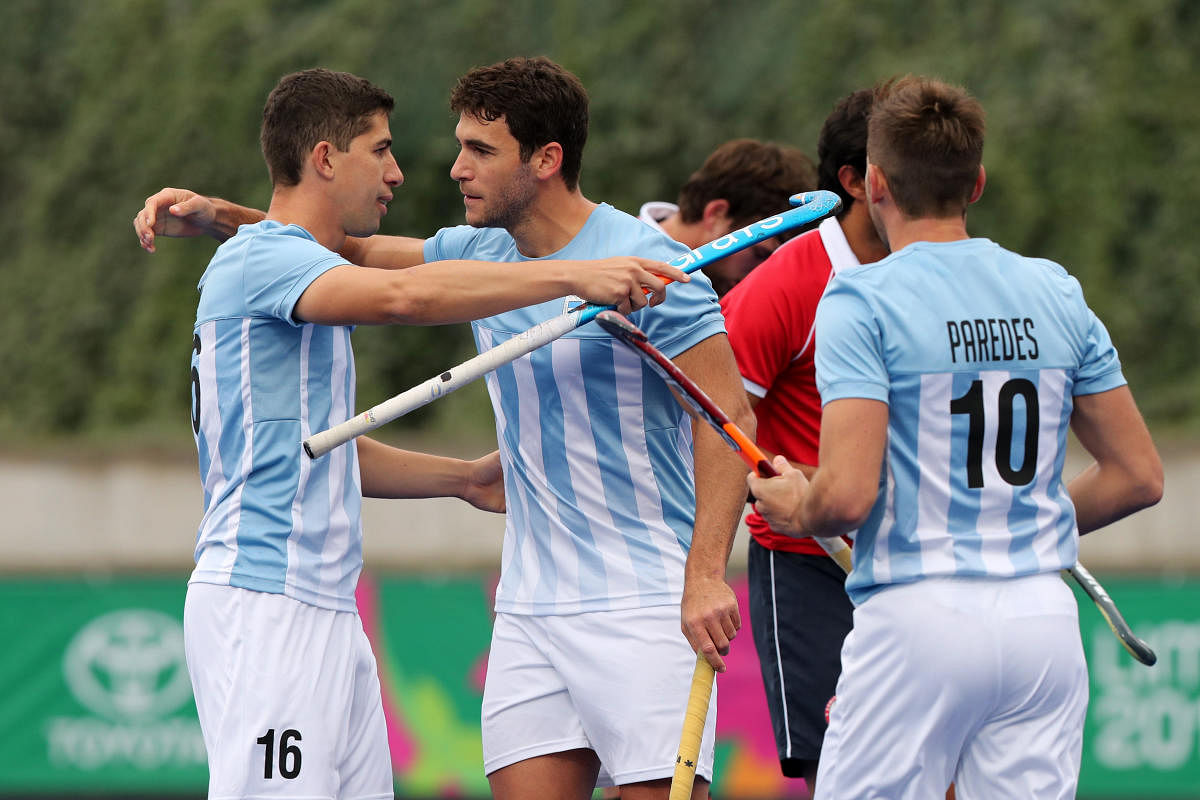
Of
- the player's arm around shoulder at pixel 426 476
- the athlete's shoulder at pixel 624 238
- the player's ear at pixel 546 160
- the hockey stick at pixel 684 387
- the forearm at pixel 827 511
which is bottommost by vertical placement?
the forearm at pixel 827 511

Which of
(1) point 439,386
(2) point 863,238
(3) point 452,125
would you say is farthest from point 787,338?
(3) point 452,125

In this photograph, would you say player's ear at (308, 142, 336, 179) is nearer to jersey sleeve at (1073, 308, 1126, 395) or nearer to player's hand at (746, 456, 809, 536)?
player's hand at (746, 456, 809, 536)

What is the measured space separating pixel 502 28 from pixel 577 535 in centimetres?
930

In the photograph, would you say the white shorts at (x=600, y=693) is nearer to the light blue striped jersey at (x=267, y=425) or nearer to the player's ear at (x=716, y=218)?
the light blue striped jersey at (x=267, y=425)

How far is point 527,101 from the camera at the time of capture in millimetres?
3688

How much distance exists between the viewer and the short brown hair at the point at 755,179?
5051 millimetres

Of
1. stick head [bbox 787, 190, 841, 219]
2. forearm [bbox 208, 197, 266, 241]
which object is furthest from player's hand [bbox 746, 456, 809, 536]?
forearm [bbox 208, 197, 266, 241]

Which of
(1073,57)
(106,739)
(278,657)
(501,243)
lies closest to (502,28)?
(1073,57)

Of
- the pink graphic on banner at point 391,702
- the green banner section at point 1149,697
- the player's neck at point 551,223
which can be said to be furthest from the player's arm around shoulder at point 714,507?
the pink graphic on banner at point 391,702

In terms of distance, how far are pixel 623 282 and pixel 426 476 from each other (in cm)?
112

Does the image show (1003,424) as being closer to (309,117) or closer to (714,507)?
(714,507)

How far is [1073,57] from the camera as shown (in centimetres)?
1086

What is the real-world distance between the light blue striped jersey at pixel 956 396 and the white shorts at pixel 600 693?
0.70m

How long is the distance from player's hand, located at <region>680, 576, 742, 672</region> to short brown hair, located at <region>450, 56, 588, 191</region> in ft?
3.39
